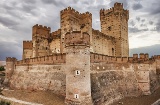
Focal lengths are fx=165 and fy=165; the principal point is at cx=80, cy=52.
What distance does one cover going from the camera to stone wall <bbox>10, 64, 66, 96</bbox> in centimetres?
1803

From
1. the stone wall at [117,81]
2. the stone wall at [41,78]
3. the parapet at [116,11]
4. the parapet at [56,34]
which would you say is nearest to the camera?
the stone wall at [117,81]

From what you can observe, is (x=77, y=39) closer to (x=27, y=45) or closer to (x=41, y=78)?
(x=41, y=78)

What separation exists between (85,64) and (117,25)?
20795 mm

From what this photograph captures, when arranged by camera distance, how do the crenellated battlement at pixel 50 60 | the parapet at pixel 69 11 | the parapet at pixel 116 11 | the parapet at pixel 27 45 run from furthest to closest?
the parapet at pixel 27 45 < the parapet at pixel 116 11 < the parapet at pixel 69 11 < the crenellated battlement at pixel 50 60

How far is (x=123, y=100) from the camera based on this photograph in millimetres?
19516

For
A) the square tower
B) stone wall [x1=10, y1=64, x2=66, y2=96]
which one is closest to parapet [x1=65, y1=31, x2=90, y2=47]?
stone wall [x1=10, y1=64, x2=66, y2=96]

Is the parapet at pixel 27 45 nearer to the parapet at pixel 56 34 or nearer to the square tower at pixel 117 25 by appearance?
the parapet at pixel 56 34

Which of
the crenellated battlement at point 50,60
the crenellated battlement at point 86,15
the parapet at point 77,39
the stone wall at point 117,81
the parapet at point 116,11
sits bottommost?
the stone wall at point 117,81

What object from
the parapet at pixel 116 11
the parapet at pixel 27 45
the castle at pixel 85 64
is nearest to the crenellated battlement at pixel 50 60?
the castle at pixel 85 64

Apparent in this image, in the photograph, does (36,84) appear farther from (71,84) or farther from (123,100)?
(123,100)

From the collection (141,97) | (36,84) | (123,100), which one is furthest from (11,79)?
(141,97)

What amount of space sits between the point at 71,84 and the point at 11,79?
684 inches

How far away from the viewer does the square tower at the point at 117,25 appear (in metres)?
33.1

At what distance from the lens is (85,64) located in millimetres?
14633
